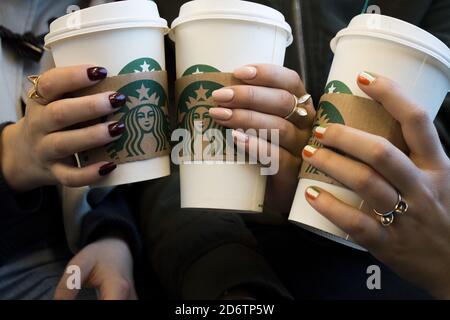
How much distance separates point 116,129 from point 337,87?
26 centimetres

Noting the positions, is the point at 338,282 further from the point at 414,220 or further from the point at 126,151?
the point at 126,151

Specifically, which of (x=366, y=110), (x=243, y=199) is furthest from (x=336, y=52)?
(x=243, y=199)

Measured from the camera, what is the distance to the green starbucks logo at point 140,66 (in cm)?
52

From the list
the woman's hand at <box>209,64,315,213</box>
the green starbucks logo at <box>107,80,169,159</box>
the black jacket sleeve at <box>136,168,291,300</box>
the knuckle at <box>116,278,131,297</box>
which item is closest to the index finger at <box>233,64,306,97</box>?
the woman's hand at <box>209,64,315,213</box>

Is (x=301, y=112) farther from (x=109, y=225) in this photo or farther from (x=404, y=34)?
(x=109, y=225)

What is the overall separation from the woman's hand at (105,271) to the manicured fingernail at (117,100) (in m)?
0.28

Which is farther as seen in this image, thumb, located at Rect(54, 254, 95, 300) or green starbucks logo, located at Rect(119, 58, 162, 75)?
thumb, located at Rect(54, 254, 95, 300)

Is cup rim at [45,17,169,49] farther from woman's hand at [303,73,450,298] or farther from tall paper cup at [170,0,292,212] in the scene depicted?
woman's hand at [303,73,450,298]

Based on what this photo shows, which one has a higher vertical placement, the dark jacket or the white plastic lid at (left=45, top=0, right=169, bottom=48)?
the white plastic lid at (left=45, top=0, right=169, bottom=48)

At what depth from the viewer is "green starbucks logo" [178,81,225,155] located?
20.8 inches

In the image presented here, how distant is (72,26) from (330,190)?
35cm

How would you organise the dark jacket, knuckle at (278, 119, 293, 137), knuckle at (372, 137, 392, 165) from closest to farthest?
1. knuckle at (372, 137, 392, 165)
2. knuckle at (278, 119, 293, 137)
3. the dark jacket


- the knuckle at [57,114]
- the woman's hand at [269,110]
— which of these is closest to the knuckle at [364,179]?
the woman's hand at [269,110]

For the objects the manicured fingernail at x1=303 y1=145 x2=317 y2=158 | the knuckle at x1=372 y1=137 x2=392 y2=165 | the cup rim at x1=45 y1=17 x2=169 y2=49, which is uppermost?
the cup rim at x1=45 y1=17 x2=169 y2=49
